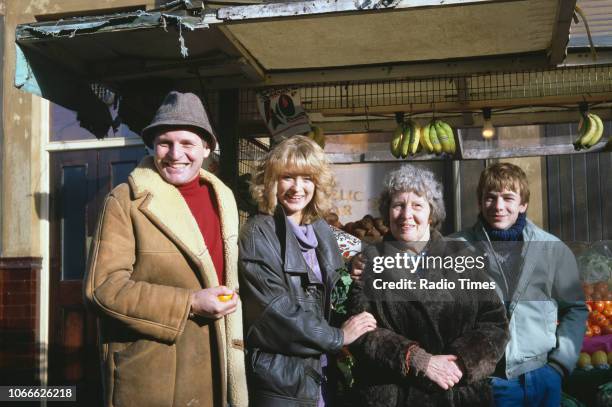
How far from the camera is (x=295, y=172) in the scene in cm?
320

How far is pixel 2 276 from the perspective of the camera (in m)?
7.58

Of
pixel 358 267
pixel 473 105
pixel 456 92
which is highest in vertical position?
pixel 456 92

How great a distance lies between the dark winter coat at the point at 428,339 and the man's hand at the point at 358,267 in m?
0.04

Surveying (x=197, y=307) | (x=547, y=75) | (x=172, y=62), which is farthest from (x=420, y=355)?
(x=547, y=75)

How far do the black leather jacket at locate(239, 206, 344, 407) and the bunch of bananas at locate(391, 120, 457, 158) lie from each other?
118 inches

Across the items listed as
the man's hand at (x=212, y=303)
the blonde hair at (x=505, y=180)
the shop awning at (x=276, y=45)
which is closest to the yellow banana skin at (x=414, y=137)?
the shop awning at (x=276, y=45)

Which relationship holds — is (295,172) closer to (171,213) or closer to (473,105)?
(171,213)

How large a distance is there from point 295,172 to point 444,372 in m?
1.27

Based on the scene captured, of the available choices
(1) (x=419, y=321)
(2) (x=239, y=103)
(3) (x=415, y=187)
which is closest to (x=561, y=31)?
(3) (x=415, y=187)

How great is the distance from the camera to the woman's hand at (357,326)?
307 centimetres

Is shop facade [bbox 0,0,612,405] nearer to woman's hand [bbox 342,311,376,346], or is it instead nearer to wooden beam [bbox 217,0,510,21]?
wooden beam [bbox 217,0,510,21]

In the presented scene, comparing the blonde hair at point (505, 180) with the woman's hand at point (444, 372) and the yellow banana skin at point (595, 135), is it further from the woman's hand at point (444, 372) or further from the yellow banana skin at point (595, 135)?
the yellow banana skin at point (595, 135)

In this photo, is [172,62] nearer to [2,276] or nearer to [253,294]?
[253,294]

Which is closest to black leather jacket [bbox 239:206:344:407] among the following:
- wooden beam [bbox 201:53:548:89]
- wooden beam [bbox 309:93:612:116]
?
wooden beam [bbox 201:53:548:89]
